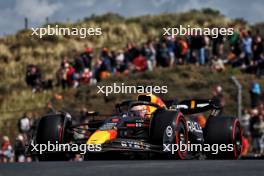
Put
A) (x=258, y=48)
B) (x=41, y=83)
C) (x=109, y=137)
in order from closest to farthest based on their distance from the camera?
1. (x=109, y=137)
2. (x=258, y=48)
3. (x=41, y=83)

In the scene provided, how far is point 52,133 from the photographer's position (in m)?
14.6

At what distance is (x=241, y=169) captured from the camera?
973 cm

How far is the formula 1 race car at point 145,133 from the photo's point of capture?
13633mm

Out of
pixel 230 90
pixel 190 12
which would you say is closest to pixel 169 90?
→ pixel 230 90

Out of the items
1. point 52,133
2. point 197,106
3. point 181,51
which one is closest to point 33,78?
point 181,51

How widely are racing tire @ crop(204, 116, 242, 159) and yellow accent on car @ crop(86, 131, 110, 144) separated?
1.71 m

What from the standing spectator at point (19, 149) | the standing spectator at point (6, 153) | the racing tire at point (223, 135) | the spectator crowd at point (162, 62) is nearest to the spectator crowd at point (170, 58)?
the spectator crowd at point (162, 62)

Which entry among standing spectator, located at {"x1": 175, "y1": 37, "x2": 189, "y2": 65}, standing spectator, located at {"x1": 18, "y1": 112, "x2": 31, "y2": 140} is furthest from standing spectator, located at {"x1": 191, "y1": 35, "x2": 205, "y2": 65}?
standing spectator, located at {"x1": 18, "y1": 112, "x2": 31, "y2": 140}

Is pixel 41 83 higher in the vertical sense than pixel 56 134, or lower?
higher

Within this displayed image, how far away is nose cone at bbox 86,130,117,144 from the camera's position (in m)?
13.8

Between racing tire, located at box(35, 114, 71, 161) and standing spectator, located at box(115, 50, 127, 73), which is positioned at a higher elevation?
standing spectator, located at box(115, 50, 127, 73)

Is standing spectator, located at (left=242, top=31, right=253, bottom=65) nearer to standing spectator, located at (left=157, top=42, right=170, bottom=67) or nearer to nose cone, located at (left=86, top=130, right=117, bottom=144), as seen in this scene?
standing spectator, located at (left=157, top=42, right=170, bottom=67)

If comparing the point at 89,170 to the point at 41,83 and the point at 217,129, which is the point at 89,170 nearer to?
the point at 217,129

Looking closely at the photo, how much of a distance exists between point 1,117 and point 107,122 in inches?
604
